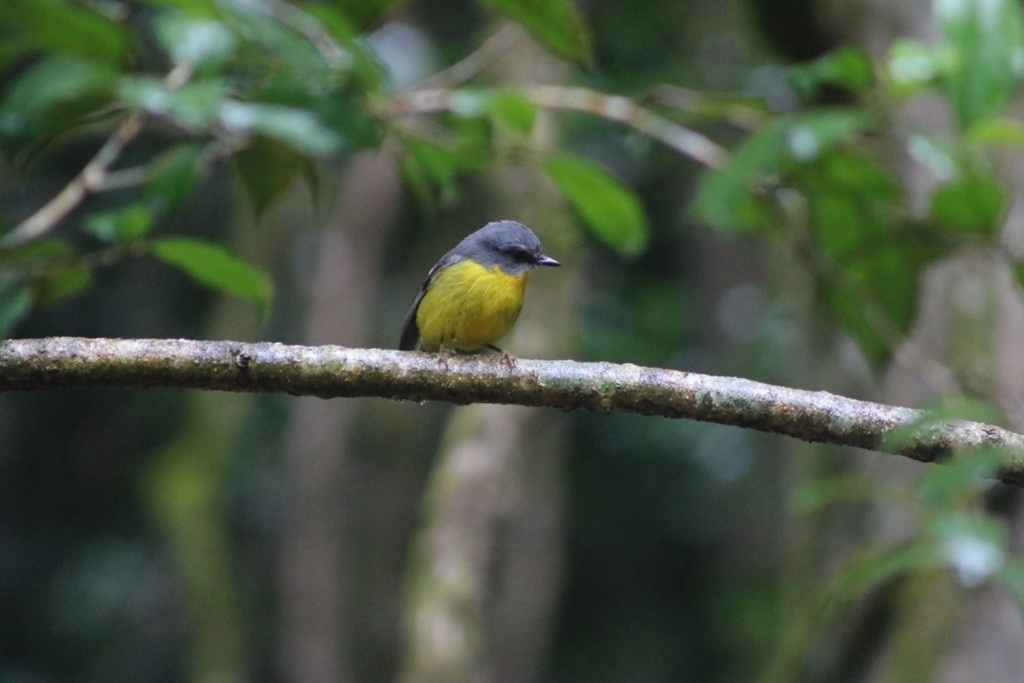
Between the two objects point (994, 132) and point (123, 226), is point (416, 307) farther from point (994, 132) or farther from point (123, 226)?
point (994, 132)

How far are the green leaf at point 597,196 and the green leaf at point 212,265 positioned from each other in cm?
96

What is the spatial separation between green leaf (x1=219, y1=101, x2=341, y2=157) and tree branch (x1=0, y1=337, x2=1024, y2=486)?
656mm

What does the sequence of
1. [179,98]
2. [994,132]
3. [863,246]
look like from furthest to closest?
1. [863,246]
2. [994,132]
3. [179,98]

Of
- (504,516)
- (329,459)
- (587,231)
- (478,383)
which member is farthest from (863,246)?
(587,231)

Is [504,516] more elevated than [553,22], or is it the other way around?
[553,22]

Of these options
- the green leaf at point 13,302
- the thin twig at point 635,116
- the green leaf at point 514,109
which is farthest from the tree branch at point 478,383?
the thin twig at point 635,116

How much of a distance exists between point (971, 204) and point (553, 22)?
1.21 meters

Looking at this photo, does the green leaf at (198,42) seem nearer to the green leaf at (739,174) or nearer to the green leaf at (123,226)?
the green leaf at (123,226)

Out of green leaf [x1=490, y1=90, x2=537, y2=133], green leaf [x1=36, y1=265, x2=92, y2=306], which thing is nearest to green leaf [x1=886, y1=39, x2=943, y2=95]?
green leaf [x1=490, y1=90, x2=537, y2=133]

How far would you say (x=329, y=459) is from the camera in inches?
296

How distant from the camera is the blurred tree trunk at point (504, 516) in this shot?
5078mm

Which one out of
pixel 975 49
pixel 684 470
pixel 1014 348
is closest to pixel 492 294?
pixel 975 49

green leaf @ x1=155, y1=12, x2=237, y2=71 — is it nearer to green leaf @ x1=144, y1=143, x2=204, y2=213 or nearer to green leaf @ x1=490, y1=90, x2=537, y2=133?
green leaf @ x1=144, y1=143, x2=204, y2=213

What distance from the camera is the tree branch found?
2305 millimetres
